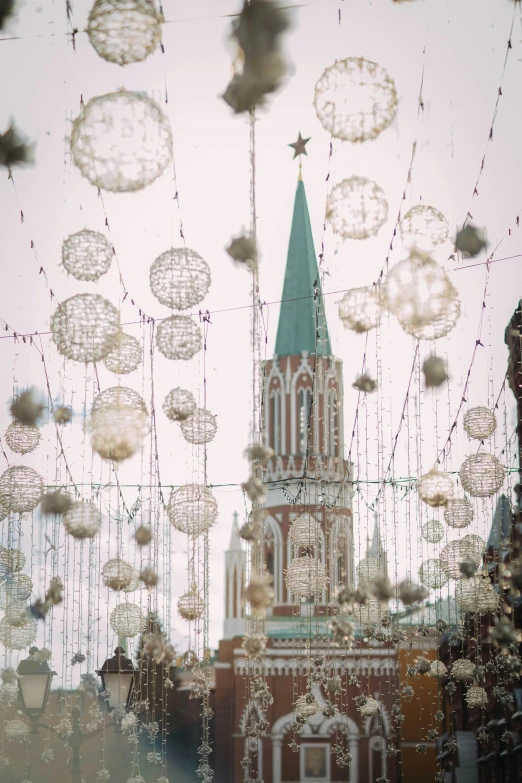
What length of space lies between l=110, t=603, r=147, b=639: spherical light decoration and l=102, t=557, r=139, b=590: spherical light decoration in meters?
3.52

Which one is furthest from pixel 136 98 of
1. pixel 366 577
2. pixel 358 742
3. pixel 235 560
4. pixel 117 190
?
pixel 235 560

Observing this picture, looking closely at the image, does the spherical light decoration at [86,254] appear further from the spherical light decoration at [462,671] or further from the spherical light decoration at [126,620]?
the spherical light decoration at [126,620]

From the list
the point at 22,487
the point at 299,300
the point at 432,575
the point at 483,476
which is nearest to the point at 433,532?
the point at 432,575

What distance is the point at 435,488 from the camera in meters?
9.91

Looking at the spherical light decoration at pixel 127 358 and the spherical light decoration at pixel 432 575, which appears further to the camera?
the spherical light decoration at pixel 432 575

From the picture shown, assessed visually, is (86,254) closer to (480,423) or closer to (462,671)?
(480,423)

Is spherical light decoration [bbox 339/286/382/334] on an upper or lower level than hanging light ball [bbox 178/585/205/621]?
upper

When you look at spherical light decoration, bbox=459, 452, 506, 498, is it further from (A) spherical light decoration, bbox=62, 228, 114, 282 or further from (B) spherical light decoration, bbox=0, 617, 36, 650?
(B) spherical light decoration, bbox=0, 617, 36, 650

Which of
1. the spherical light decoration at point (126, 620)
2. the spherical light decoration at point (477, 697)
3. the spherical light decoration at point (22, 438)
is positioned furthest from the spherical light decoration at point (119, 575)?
the spherical light decoration at point (477, 697)

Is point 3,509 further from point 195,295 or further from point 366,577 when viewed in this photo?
point 366,577

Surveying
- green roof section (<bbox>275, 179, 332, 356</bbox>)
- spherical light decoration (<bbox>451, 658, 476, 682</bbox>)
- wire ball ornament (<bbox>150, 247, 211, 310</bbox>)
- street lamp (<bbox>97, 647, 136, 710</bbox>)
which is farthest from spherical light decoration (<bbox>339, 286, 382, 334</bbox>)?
green roof section (<bbox>275, 179, 332, 356</bbox>)

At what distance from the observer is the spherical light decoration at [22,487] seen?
39.1 feet

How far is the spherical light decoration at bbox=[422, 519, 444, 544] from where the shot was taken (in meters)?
17.2

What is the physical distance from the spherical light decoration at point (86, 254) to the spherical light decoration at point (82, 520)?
6.05 ft
